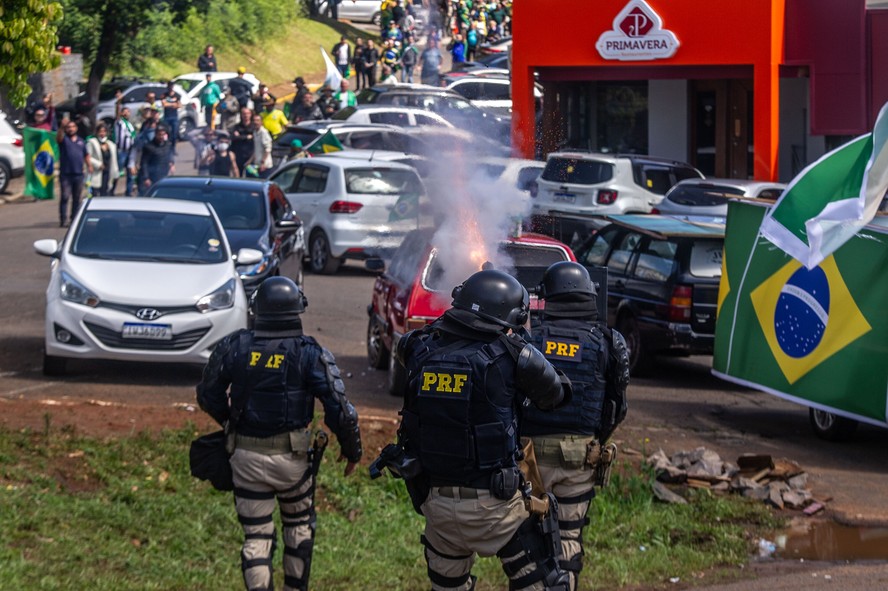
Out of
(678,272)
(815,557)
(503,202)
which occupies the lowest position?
(815,557)

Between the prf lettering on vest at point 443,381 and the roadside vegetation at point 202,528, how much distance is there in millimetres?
2077

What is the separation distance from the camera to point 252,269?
1498 cm

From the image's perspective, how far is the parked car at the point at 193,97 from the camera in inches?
1425

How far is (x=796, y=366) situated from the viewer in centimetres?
1134

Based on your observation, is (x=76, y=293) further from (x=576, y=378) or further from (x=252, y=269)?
(x=576, y=378)

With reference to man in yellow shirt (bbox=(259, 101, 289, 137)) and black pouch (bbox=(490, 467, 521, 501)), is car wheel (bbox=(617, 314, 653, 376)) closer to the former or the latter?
black pouch (bbox=(490, 467, 521, 501))

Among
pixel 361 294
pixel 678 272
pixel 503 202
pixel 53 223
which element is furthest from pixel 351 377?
pixel 53 223

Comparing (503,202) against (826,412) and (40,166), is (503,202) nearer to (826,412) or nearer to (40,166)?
(826,412)

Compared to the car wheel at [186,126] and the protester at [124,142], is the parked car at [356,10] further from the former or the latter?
the protester at [124,142]

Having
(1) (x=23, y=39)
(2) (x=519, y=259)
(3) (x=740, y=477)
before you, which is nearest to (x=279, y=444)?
(3) (x=740, y=477)

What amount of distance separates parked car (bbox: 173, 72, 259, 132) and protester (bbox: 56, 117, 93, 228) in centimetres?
1192

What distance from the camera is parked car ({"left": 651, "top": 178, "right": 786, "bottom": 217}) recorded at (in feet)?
65.4

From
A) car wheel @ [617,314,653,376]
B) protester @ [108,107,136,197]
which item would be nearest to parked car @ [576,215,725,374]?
car wheel @ [617,314,653,376]

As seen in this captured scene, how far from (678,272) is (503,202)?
2.35 m
